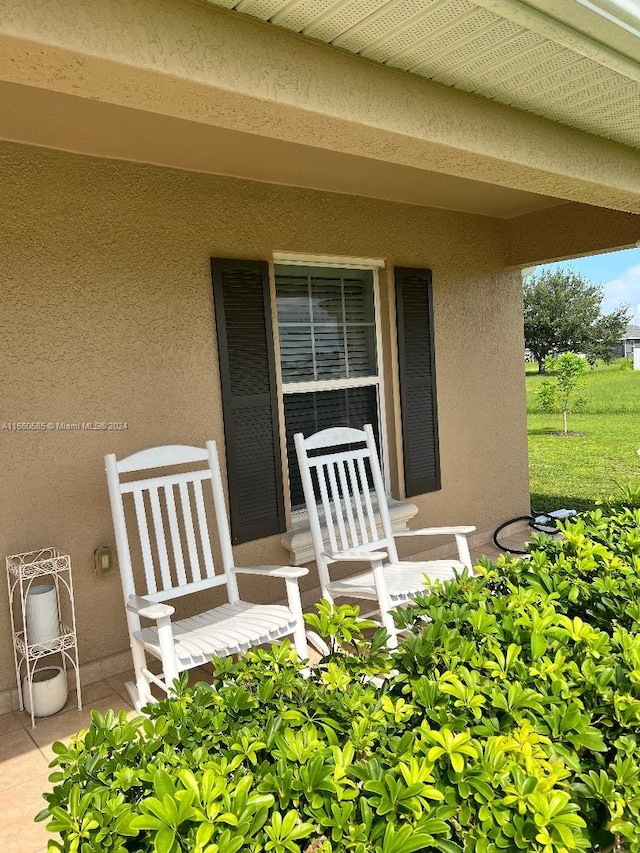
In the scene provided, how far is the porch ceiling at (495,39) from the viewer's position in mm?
1778

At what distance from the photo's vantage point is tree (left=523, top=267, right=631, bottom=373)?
1959 centimetres

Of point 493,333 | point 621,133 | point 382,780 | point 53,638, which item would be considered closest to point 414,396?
point 493,333

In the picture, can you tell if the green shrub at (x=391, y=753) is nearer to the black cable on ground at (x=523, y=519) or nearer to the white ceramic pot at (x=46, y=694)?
the white ceramic pot at (x=46, y=694)

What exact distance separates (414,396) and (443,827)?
3975 mm

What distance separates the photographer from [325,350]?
4.43 meters

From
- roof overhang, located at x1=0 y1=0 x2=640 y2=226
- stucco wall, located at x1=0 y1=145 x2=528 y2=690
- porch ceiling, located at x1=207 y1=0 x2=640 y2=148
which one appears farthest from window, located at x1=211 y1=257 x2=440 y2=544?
porch ceiling, located at x1=207 y1=0 x2=640 y2=148

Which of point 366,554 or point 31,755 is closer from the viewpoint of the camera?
point 31,755

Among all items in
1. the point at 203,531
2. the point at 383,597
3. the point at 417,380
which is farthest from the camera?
the point at 417,380

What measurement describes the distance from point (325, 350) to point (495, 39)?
2.57 metres

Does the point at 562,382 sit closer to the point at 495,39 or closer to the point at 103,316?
the point at 103,316

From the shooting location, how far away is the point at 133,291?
341 cm

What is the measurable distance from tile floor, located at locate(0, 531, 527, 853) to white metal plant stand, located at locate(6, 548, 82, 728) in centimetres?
7

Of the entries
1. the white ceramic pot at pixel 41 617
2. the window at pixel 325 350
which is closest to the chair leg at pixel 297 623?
the white ceramic pot at pixel 41 617

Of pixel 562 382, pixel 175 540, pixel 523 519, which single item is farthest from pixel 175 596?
pixel 562 382
